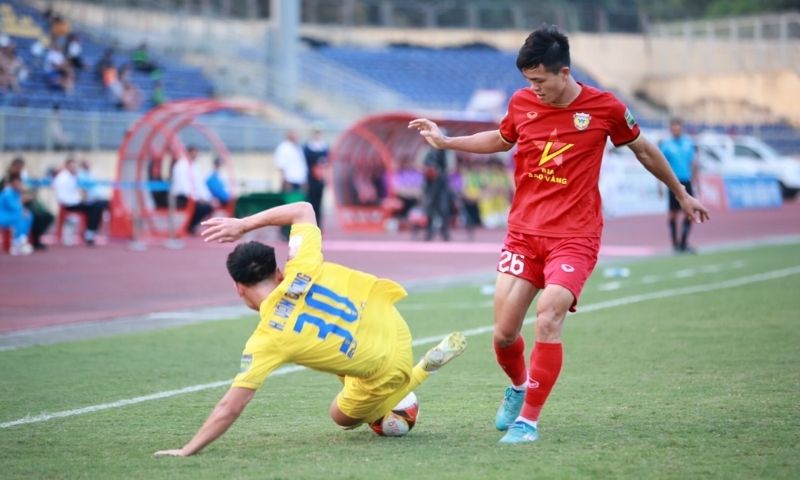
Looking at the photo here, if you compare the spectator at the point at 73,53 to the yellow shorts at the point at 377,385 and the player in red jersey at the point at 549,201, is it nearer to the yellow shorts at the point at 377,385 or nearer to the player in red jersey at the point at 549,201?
the player in red jersey at the point at 549,201

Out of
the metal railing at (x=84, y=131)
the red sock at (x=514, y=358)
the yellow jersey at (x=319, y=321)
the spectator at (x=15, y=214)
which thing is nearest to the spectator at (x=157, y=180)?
the metal railing at (x=84, y=131)

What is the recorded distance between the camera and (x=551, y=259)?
701 cm

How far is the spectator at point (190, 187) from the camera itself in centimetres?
2539

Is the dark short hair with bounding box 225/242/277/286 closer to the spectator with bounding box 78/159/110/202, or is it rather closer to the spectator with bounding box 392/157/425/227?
the spectator with bounding box 78/159/110/202

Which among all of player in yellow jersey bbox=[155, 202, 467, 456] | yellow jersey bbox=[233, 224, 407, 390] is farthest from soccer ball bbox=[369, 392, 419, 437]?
yellow jersey bbox=[233, 224, 407, 390]

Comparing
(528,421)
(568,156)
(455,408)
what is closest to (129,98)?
(455,408)

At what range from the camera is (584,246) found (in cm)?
703

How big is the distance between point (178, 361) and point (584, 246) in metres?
4.60

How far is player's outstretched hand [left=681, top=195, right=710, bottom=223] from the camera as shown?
7367 mm

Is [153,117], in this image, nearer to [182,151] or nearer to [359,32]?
[182,151]

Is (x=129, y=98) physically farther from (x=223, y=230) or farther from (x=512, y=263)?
(x=223, y=230)

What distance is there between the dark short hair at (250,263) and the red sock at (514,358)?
157 centimetres

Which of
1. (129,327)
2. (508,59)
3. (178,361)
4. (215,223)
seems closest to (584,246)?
(215,223)

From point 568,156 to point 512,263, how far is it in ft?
2.21
